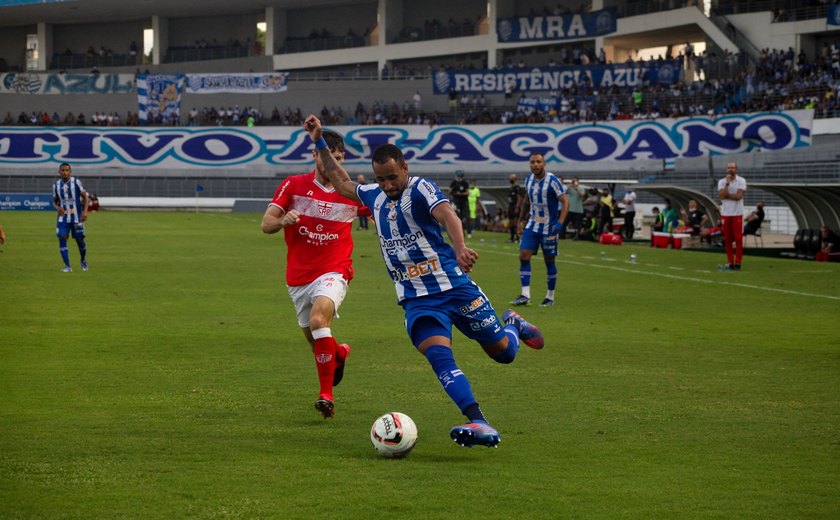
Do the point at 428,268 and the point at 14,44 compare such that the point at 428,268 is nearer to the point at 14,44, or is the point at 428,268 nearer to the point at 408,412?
the point at 408,412

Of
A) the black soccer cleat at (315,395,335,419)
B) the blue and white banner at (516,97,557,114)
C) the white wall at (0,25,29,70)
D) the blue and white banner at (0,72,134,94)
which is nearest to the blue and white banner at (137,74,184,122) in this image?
the blue and white banner at (0,72,134,94)

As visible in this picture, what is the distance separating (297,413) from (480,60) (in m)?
71.8

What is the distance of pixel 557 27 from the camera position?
7275 cm

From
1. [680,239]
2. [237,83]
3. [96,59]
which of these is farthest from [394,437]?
[96,59]

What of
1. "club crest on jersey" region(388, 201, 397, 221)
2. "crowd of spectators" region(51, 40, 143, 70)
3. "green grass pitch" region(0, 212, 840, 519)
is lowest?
"green grass pitch" region(0, 212, 840, 519)

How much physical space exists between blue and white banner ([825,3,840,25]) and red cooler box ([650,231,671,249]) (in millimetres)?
30381

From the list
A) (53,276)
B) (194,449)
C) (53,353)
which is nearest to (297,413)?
(194,449)

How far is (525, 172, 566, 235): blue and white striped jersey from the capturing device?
16.9 m

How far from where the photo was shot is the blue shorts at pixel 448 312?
7172 mm

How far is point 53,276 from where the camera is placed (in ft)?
71.3

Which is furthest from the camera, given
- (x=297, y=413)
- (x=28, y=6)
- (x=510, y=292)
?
(x=28, y=6)

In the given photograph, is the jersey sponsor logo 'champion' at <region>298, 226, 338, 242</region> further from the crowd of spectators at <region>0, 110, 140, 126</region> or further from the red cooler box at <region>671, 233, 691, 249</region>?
the crowd of spectators at <region>0, 110, 140, 126</region>

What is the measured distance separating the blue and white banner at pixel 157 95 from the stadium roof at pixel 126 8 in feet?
40.2

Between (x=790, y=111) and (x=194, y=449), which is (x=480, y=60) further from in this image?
(x=194, y=449)
